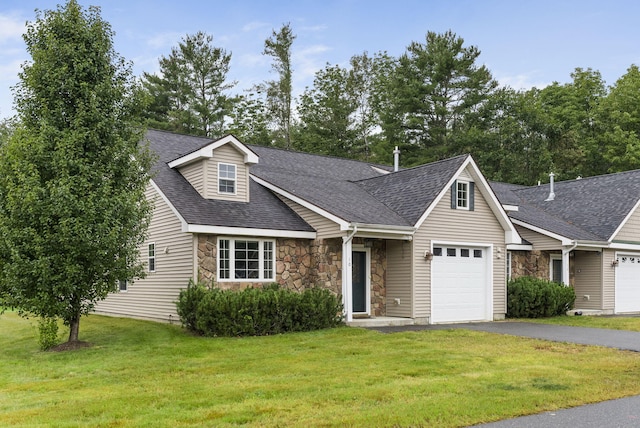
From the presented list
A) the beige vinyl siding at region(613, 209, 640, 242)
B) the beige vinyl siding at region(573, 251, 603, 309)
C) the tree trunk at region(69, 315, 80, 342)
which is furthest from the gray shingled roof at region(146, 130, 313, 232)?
the beige vinyl siding at region(613, 209, 640, 242)

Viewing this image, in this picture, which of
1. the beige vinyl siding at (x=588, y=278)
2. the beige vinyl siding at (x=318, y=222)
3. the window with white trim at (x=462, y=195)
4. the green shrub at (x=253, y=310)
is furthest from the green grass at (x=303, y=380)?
the beige vinyl siding at (x=588, y=278)

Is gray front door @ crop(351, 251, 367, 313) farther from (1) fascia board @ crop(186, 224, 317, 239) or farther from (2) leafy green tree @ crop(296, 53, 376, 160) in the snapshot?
(2) leafy green tree @ crop(296, 53, 376, 160)

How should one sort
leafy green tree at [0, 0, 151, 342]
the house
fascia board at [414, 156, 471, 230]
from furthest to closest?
fascia board at [414, 156, 471, 230], the house, leafy green tree at [0, 0, 151, 342]

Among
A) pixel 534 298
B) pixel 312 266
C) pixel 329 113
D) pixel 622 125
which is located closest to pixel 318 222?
pixel 312 266

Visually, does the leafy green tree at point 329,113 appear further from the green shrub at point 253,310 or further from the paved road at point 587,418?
the paved road at point 587,418

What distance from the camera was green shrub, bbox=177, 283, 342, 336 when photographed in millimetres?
14086

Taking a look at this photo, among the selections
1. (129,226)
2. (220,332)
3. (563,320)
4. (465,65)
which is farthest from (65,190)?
(465,65)

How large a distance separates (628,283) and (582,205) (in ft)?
11.8

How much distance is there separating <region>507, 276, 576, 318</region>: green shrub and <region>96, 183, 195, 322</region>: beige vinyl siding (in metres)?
10.2

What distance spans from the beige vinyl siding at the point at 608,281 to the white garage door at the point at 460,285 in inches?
248

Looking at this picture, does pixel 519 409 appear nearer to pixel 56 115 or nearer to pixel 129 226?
pixel 129 226

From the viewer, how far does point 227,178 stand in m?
17.4

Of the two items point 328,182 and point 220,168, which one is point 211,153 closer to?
point 220,168

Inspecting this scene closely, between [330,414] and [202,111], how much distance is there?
38435 millimetres
